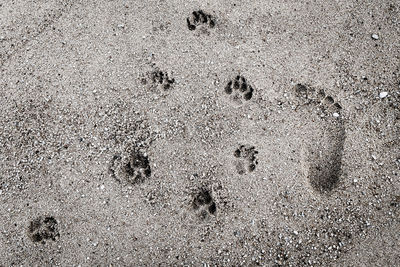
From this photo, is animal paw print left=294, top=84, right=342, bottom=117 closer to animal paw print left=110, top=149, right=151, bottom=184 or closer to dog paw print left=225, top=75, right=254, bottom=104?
dog paw print left=225, top=75, right=254, bottom=104

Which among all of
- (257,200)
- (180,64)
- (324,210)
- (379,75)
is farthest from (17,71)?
(379,75)

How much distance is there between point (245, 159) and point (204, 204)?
67 cm

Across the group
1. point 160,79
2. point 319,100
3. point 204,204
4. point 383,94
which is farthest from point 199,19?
point 383,94

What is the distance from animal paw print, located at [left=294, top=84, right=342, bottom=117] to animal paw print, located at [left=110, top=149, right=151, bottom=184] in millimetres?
1910

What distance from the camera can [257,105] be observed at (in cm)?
380

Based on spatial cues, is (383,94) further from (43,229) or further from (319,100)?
(43,229)

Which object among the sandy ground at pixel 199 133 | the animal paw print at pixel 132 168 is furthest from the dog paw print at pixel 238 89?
the animal paw print at pixel 132 168

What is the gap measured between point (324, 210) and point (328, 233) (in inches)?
9.8

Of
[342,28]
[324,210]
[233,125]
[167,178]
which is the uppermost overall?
[342,28]

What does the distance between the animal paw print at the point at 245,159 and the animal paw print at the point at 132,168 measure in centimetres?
100

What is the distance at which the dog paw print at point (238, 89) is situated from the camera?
383 cm

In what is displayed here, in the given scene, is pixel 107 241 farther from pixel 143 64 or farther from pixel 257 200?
pixel 143 64

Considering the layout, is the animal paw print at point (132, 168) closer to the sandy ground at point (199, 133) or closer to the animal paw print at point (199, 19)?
the sandy ground at point (199, 133)

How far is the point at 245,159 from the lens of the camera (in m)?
3.72
